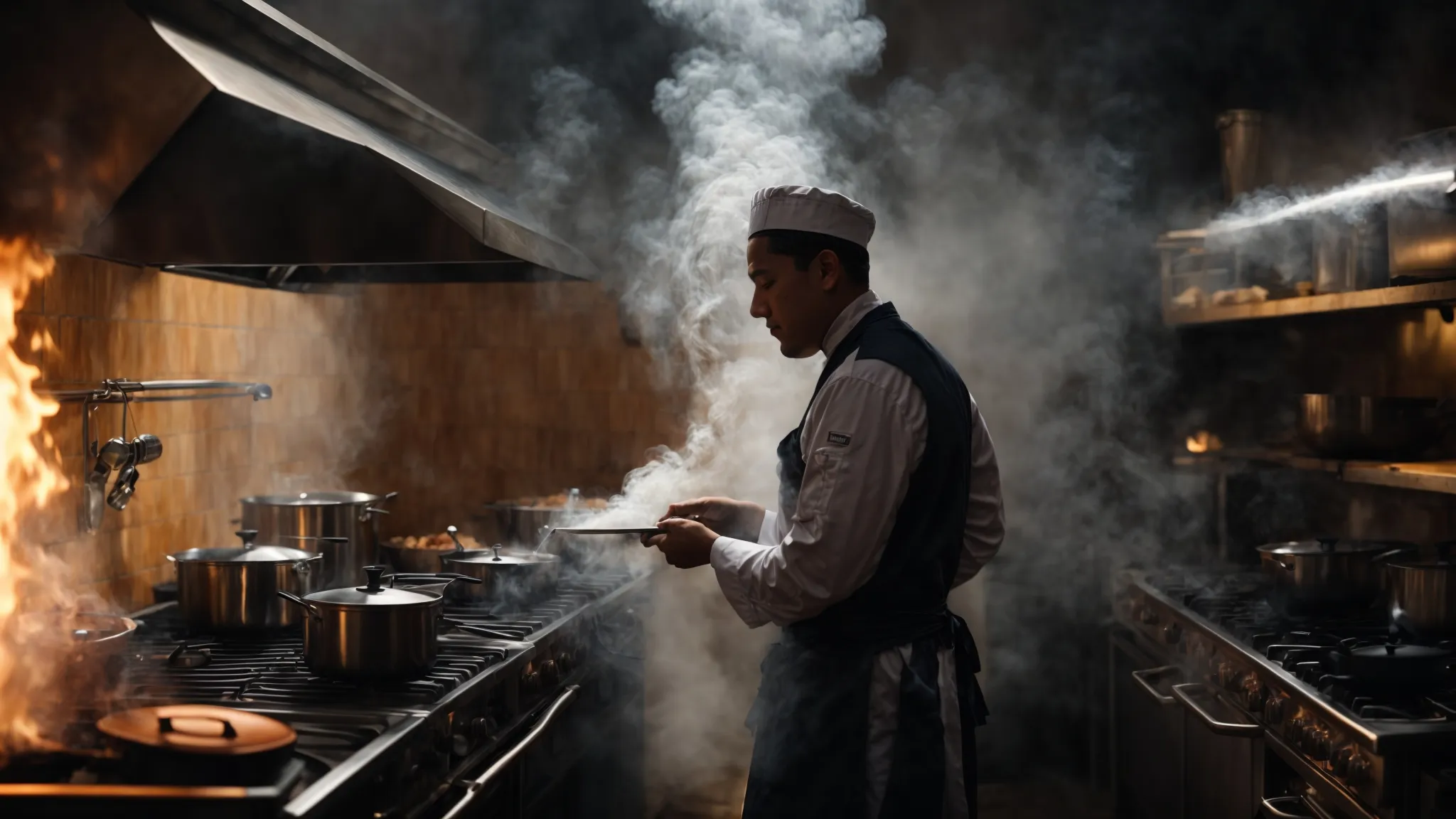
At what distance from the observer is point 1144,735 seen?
12.1 ft

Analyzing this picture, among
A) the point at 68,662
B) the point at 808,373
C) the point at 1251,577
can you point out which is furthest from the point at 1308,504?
the point at 68,662

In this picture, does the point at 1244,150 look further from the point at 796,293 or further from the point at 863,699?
the point at 863,699

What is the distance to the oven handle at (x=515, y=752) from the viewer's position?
6.76 feet

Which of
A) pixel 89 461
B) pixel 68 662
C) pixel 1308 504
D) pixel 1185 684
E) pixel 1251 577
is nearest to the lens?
pixel 68 662

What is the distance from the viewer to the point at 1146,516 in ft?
14.6

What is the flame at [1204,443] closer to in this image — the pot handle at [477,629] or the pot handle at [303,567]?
the pot handle at [477,629]

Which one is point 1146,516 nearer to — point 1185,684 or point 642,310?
point 1185,684

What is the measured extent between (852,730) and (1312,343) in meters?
3.00

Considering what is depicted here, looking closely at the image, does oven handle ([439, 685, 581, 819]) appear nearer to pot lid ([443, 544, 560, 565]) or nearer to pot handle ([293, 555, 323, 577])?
pot lid ([443, 544, 560, 565])

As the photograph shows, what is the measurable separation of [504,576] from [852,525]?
1472mm

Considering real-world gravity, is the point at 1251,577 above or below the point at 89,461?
below

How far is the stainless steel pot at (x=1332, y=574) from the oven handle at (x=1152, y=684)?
1.42 ft

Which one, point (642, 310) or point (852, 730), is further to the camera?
point (642, 310)

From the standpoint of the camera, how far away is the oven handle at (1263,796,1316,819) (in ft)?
8.22
